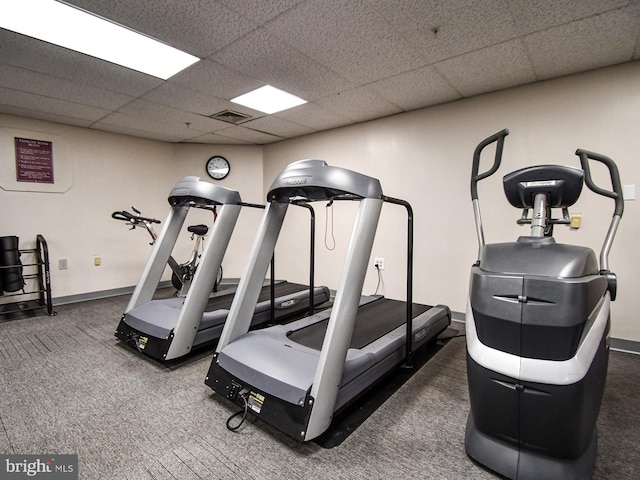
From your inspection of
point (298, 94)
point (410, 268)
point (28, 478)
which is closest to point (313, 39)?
point (298, 94)

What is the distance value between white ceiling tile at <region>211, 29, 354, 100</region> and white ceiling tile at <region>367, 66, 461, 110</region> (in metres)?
0.36

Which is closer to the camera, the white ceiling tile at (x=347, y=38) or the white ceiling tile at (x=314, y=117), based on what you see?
the white ceiling tile at (x=347, y=38)

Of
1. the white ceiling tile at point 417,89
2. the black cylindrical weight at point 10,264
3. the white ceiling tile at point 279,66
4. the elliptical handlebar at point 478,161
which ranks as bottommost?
the black cylindrical weight at point 10,264

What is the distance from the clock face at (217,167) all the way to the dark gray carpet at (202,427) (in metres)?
3.23

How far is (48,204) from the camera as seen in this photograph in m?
3.96

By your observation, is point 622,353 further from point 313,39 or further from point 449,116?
point 313,39

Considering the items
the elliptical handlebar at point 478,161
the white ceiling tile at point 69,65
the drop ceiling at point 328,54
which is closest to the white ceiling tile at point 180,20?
the drop ceiling at point 328,54

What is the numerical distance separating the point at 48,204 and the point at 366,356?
4.35 meters

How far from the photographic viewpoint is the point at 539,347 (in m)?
1.21

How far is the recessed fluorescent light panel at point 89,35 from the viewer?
1860 millimetres

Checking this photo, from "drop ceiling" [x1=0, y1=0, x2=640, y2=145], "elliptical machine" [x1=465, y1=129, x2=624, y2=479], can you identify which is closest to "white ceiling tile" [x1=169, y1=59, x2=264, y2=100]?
"drop ceiling" [x1=0, y1=0, x2=640, y2=145]

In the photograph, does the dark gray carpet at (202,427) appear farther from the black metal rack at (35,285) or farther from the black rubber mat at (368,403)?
the black metal rack at (35,285)

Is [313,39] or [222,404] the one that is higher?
[313,39]

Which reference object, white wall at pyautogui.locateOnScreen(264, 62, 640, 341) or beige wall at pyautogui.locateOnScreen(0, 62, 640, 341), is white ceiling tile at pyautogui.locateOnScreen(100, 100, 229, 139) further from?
white wall at pyautogui.locateOnScreen(264, 62, 640, 341)
